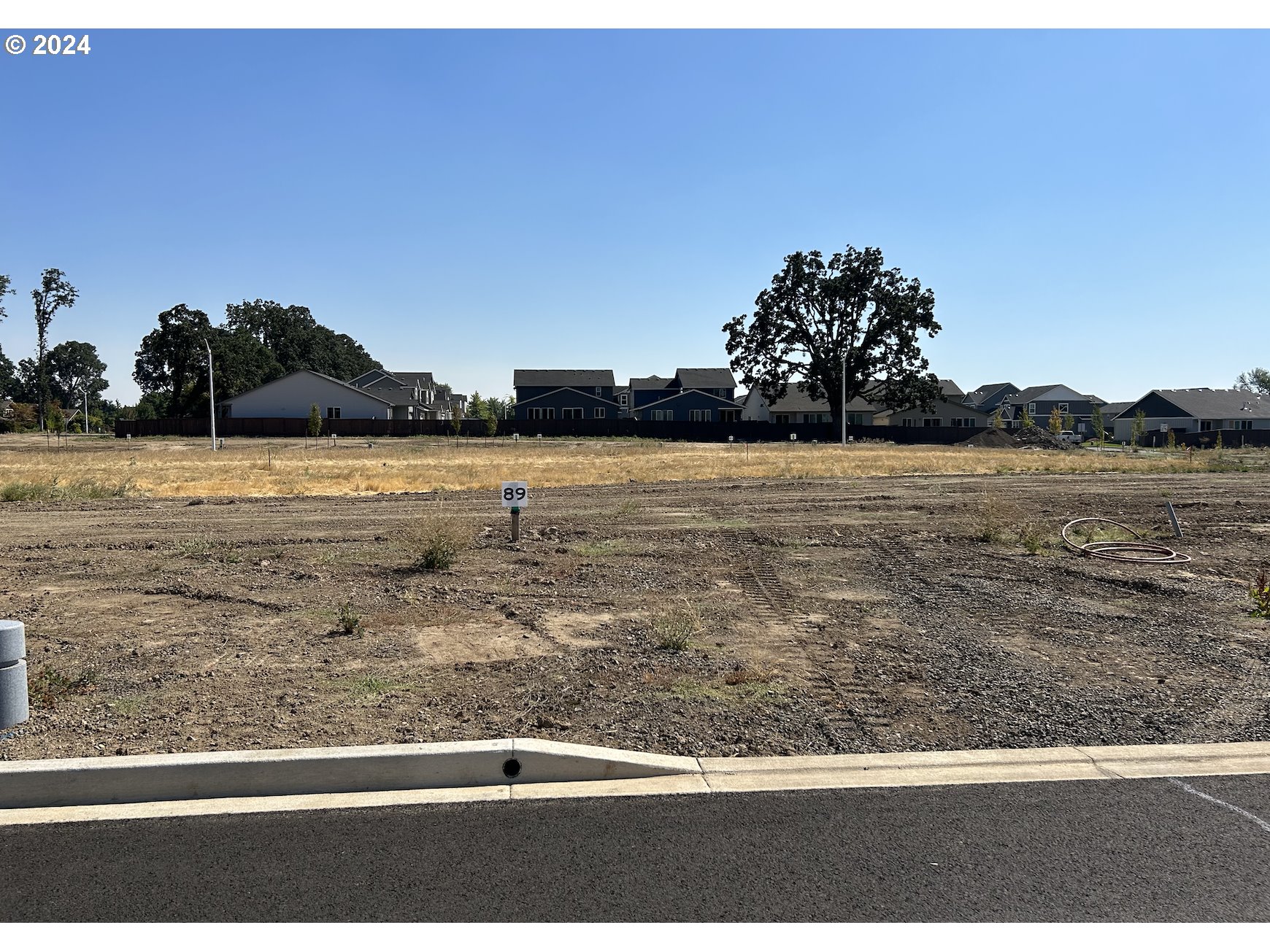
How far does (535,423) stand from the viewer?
84.1 meters

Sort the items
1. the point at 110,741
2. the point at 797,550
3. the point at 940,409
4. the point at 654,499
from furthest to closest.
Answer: the point at 940,409 → the point at 654,499 → the point at 797,550 → the point at 110,741

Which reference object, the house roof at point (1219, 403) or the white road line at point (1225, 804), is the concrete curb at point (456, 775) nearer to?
the white road line at point (1225, 804)

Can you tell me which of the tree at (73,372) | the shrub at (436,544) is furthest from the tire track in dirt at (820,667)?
the tree at (73,372)

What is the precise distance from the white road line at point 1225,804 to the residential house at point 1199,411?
9802 cm

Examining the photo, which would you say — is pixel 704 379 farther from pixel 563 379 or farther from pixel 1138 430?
pixel 1138 430

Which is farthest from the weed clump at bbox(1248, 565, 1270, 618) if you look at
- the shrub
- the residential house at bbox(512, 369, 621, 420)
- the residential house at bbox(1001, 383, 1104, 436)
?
the residential house at bbox(1001, 383, 1104, 436)

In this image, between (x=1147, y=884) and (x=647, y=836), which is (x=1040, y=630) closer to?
(x=1147, y=884)

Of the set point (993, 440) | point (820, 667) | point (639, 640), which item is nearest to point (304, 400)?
point (993, 440)

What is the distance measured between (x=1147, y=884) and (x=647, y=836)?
226cm

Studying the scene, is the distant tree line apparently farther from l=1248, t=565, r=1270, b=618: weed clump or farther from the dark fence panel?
l=1248, t=565, r=1270, b=618: weed clump

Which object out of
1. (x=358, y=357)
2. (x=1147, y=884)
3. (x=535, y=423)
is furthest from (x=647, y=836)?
(x=358, y=357)

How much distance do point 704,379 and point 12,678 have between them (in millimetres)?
98600

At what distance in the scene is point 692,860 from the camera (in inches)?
164

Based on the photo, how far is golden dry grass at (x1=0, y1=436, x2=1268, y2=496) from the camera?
29.5 metres
